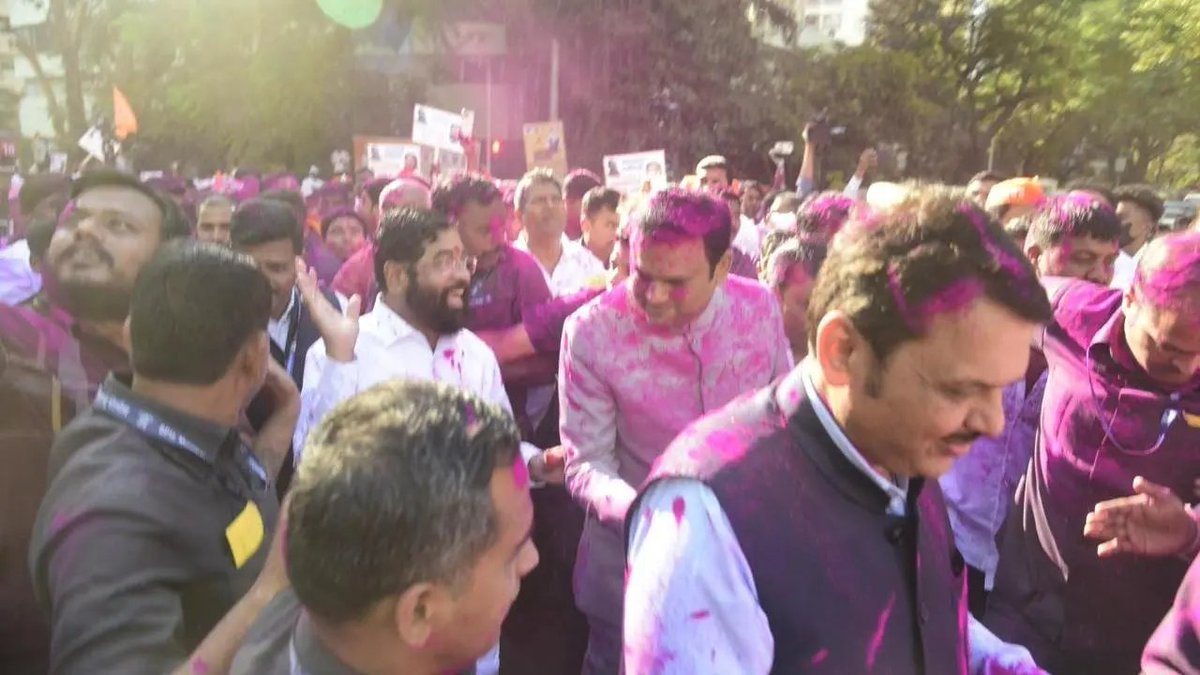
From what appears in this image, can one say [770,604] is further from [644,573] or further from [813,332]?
[813,332]

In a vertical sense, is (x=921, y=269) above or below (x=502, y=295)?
above

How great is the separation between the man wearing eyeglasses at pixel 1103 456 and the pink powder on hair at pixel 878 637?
123 centimetres

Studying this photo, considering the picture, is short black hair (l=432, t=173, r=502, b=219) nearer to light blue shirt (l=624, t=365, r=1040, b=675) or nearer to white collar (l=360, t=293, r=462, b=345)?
white collar (l=360, t=293, r=462, b=345)

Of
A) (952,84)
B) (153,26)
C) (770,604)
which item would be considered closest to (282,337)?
(770,604)

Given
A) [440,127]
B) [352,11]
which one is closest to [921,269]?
[440,127]

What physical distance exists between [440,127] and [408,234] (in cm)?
654

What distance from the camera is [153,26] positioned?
23109 mm

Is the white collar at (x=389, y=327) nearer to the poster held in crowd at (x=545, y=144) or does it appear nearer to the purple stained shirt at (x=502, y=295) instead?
the purple stained shirt at (x=502, y=295)

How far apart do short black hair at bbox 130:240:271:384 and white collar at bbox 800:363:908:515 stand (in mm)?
1167

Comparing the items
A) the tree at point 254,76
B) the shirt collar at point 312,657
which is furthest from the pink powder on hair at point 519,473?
the tree at point 254,76

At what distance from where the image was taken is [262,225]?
3.64 m

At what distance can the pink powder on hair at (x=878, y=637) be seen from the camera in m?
1.42

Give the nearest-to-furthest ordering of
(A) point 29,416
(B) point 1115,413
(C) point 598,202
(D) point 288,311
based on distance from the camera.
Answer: (A) point 29,416 → (B) point 1115,413 → (D) point 288,311 → (C) point 598,202

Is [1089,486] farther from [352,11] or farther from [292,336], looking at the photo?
[352,11]
